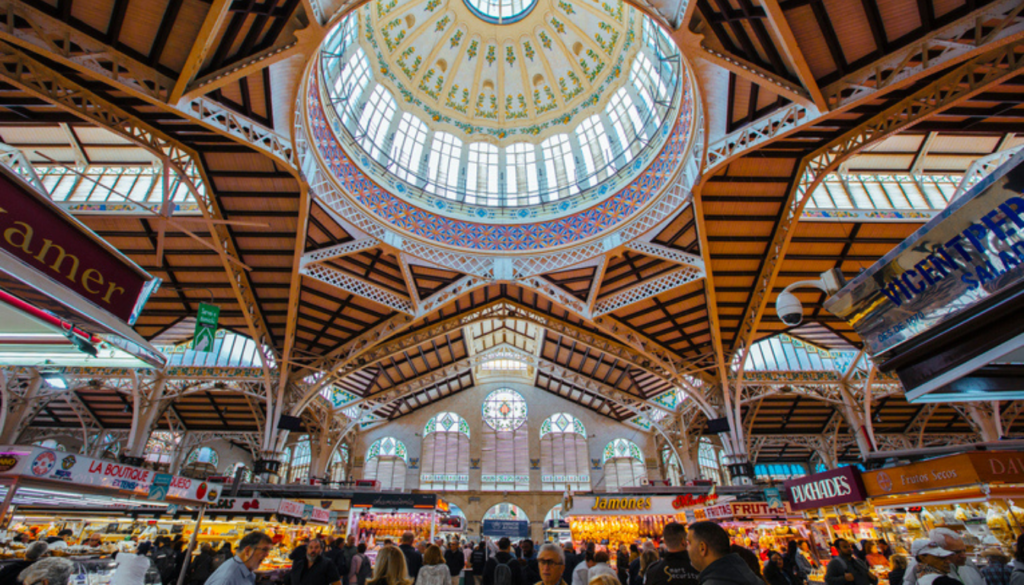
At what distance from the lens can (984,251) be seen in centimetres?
347

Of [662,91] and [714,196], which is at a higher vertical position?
[662,91]

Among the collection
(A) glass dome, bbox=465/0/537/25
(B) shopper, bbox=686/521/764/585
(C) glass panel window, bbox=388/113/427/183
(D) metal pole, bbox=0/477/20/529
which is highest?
(A) glass dome, bbox=465/0/537/25

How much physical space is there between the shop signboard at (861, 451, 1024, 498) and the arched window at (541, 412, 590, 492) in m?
29.5

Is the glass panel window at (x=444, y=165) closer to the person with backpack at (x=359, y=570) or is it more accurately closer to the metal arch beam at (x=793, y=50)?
the person with backpack at (x=359, y=570)

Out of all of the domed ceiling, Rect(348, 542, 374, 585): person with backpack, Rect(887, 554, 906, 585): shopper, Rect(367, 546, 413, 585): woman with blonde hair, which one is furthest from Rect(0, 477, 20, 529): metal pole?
the domed ceiling

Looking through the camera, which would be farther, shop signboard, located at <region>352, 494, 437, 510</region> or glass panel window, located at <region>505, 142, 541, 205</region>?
shop signboard, located at <region>352, 494, 437, 510</region>

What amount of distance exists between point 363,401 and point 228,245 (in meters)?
15.5

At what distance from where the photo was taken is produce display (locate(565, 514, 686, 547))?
74.1ft

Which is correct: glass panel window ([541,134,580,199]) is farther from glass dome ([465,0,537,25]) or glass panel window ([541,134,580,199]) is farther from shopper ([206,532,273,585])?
shopper ([206,532,273,585])

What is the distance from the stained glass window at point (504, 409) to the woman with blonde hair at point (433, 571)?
34260 mm

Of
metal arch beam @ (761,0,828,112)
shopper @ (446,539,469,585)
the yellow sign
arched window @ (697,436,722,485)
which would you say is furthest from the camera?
arched window @ (697,436,722,485)

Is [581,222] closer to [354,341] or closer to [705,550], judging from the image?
[354,341]

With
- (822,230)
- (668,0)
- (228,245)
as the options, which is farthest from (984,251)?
(228,245)

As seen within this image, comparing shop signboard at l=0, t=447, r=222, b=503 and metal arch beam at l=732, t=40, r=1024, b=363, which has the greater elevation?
metal arch beam at l=732, t=40, r=1024, b=363
